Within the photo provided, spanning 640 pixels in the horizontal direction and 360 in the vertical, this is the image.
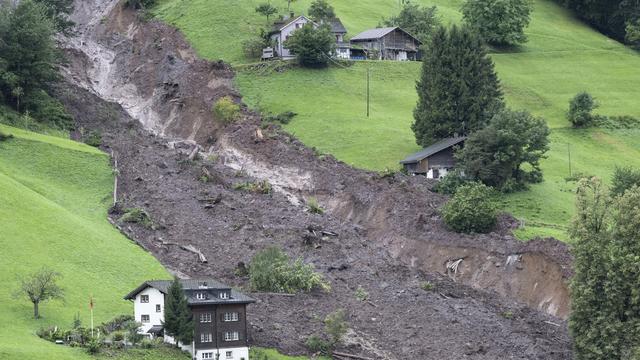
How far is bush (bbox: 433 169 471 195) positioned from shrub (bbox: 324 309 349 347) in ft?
81.8

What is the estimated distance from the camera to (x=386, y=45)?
159250mm

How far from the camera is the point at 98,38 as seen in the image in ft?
550

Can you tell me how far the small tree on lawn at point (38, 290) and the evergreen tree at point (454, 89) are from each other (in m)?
47.7

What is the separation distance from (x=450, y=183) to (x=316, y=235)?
1336 centimetres

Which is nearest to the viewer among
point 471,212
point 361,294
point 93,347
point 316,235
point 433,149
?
point 93,347

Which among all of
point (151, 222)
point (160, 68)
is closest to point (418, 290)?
point (151, 222)

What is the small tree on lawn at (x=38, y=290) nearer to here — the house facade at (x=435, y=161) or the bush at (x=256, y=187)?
the bush at (x=256, y=187)

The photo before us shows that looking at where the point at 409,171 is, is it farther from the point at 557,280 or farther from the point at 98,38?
the point at 98,38

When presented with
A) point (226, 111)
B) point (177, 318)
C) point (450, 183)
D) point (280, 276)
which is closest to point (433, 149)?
point (450, 183)

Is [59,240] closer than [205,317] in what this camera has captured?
No

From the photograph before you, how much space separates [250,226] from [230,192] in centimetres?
856

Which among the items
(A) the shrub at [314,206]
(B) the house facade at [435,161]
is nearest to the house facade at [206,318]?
(A) the shrub at [314,206]

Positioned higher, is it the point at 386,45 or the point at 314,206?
the point at 386,45

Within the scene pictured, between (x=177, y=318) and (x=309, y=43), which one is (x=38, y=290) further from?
(x=309, y=43)
